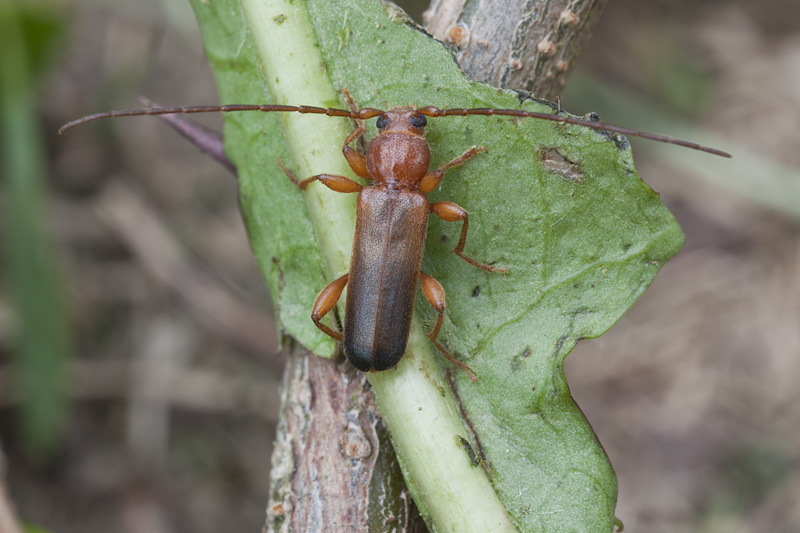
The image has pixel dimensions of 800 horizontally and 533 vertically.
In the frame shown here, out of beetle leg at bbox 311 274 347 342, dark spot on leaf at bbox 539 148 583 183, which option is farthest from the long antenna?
beetle leg at bbox 311 274 347 342

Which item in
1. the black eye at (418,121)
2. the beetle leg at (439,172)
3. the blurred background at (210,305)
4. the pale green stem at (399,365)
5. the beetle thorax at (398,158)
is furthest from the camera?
the blurred background at (210,305)

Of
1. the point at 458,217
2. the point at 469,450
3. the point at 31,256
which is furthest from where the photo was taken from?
the point at 31,256

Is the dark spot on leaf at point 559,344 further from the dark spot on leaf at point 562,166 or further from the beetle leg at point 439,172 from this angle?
the beetle leg at point 439,172

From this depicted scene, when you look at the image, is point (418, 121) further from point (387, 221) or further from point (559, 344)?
point (559, 344)

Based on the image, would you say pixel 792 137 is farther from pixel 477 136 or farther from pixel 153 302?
pixel 153 302

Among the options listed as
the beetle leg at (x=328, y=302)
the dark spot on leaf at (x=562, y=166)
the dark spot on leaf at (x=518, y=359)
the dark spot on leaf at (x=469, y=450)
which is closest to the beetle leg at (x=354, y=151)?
the beetle leg at (x=328, y=302)

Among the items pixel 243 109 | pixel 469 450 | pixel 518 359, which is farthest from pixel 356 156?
pixel 469 450

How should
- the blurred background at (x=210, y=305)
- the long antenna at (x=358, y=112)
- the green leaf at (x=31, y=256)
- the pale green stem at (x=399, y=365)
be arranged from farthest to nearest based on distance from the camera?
1. the blurred background at (x=210, y=305)
2. the green leaf at (x=31, y=256)
3. the long antenna at (x=358, y=112)
4. the pale green stem at (x=399, y=365)

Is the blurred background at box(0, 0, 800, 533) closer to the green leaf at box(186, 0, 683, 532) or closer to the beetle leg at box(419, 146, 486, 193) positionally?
the beetle leg at box(419, 146, 486, 193)
